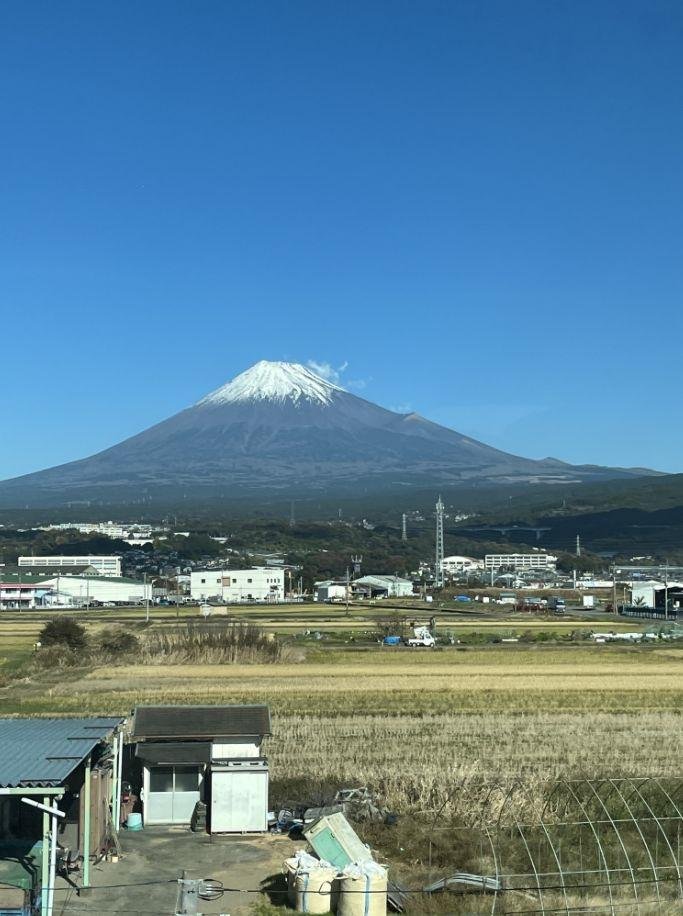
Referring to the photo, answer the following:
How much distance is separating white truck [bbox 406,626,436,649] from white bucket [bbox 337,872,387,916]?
112ft

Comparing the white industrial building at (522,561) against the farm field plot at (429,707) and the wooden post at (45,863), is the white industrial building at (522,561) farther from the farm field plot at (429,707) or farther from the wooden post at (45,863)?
the wooden post at (45,863)

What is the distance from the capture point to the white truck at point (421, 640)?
152 ft

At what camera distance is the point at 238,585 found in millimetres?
92938

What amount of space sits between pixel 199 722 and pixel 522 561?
13005 centimetres

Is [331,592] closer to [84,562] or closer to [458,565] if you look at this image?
[84,562]

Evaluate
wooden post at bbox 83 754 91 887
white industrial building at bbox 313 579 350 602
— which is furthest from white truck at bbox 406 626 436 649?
white industrial building at bbox 313 579 350 602

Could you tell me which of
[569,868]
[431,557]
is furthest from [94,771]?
[431,557]

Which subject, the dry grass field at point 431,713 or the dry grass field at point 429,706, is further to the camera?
the dry grass field at point 429,706

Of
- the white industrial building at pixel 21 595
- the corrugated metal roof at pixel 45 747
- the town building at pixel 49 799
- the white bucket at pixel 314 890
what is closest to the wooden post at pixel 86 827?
the town building at pixel 49 799

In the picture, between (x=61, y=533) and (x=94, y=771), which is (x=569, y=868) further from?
(x=61, y=533)

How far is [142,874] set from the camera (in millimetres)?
13133

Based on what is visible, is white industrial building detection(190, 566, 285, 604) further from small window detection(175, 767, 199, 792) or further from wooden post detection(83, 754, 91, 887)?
wooden post detection(83, 754, 91, 887)

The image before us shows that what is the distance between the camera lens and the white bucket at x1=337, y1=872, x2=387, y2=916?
11328 mm

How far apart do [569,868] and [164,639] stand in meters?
30.8
